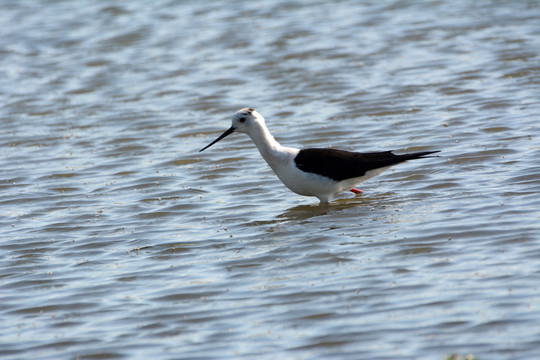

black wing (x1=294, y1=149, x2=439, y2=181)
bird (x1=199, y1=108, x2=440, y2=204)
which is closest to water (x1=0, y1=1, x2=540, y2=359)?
bird (x1=199, y1=108, x2=440, y2=204)

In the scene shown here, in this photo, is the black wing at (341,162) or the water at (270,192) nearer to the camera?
the water at (270,192)

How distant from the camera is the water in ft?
20.9

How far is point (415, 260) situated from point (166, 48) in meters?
11.4

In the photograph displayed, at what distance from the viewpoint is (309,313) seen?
21.2 ft

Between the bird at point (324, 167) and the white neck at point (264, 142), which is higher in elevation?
the white neck at point (264, 142)

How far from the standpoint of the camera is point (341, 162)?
30.9ft

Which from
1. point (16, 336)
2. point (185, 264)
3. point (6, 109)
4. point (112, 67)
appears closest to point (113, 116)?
point (6, 109)

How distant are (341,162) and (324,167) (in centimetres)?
22

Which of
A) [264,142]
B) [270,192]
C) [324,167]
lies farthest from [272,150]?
[270,192]

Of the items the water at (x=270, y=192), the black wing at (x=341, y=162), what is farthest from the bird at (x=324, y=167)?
the water at (x=270, y=192)

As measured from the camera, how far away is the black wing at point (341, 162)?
928cm

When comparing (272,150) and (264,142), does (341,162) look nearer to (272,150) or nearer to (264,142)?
(272,150)

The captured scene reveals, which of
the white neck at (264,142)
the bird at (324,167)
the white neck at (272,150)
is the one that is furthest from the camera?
the white neck at (264,142)

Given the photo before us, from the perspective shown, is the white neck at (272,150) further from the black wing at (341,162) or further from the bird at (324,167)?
the black wing at (341,162)
